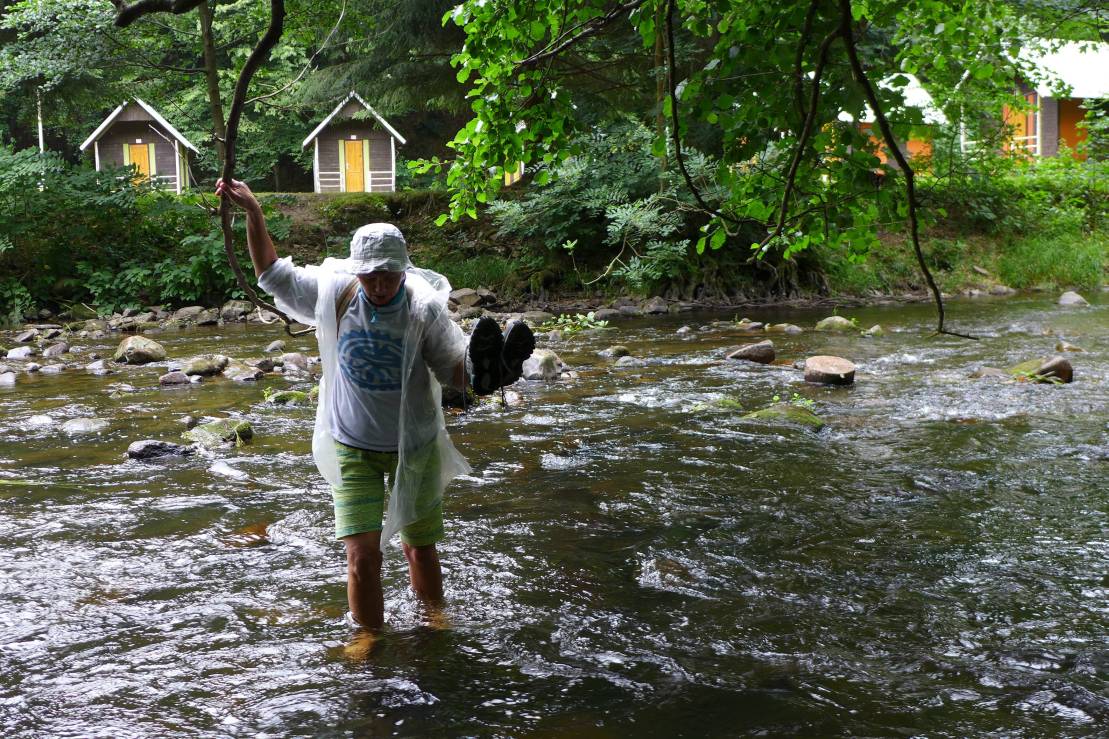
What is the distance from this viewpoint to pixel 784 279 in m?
21.4

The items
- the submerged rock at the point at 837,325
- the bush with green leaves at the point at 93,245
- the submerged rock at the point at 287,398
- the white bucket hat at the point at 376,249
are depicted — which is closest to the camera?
the white bucket hat at the point at 376,249

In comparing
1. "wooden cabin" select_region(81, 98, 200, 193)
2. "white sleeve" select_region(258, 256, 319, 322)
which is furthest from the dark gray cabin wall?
"white sleeve" select_region(258, 256, 319, 322)

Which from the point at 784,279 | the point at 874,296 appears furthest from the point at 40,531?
the point at 874,296

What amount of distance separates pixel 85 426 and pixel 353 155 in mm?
26626

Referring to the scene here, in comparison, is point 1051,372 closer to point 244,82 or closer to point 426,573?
point 426,573

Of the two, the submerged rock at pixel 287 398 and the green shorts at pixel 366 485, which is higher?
the green shorts at pixel 366 485

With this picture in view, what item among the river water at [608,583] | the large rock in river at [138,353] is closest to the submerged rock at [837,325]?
the river water at [608,583]

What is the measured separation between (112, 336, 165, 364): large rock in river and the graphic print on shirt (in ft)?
36.4

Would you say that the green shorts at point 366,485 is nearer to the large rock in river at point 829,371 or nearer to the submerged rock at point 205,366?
the large rock in river at point 829,371

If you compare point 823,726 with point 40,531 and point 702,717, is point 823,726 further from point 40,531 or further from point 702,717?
point 40,531

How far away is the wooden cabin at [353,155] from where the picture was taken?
1344 inches

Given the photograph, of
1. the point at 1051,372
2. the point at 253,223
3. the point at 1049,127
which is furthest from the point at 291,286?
the point at 1049,127

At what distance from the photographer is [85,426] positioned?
9305 mm

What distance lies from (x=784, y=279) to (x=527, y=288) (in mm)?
5800
